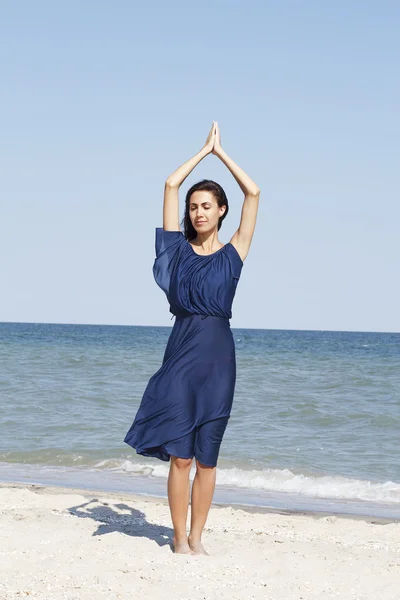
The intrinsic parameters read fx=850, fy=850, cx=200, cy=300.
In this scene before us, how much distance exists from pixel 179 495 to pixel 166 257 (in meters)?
Result: 1.30

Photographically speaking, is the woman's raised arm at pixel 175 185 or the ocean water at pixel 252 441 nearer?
the woman's raised arm at pixel 175 185

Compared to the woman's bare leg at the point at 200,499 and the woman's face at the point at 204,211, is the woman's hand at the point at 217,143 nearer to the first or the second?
the woman's face at the point at 204,211

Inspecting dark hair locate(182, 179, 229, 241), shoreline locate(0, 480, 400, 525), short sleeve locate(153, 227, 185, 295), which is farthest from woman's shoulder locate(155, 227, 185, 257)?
shoreline locate(0, 480, 400, 525)

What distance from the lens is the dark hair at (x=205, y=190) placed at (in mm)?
4707

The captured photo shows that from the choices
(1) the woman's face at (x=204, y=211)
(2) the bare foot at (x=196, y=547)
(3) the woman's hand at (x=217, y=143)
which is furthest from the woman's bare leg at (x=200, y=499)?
(3) the woman's hand at (x=217, y=143)

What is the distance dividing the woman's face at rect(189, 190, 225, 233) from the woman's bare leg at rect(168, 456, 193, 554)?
1.27 metres

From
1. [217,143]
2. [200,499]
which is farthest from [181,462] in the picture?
[217,143]

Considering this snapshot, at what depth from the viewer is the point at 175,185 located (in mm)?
4637

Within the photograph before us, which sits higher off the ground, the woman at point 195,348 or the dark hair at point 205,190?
the dark hair at point 205,190

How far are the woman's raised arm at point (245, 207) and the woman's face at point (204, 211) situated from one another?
0.15 meters

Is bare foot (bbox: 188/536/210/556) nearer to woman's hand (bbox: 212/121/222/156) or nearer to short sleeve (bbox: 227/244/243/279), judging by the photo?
short sleeve (bbox: 227/244/243/279)

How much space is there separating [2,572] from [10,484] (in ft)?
12.7

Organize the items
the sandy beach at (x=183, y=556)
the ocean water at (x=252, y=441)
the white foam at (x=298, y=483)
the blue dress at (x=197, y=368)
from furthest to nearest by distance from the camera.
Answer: the ocean water at (x=252, y=441) < the white foam at (x=298, y=483) < the blue dress at (x=197, y=368) < the sandy beach at (x=183, y=556)

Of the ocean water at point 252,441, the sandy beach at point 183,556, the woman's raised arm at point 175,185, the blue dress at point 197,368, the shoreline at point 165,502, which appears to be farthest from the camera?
the ocean water at point 252,441
